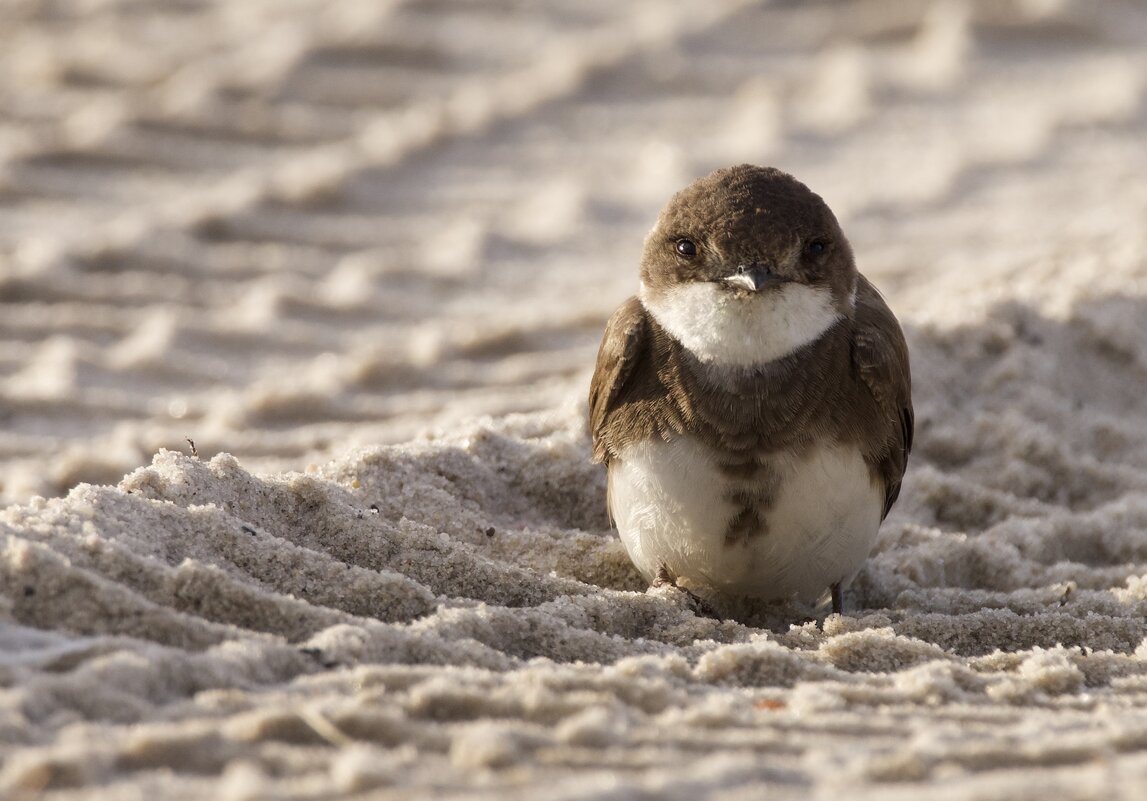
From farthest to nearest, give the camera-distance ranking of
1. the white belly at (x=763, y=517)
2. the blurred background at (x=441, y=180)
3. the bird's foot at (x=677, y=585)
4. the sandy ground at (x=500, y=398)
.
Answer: the blurred background at (x=441, y=180) < the bird's foot at (x=677, y=585) < the white belly at (x=763, y=517) < the sandy ground at (x=500, y=398)

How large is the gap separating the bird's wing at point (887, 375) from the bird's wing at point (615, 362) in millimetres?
529

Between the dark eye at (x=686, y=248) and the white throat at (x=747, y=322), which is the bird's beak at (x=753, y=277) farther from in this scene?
the dark eye at (x=686, y=248)

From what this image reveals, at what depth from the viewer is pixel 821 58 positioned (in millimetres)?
9281

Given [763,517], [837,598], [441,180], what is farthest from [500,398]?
[441,180]

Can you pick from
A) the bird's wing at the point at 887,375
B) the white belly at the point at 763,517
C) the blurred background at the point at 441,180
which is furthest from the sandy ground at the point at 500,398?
the bird's wing at the point at 887,375

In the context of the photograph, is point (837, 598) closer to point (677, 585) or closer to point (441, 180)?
point (677, 585)

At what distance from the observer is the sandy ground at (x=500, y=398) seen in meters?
2.55

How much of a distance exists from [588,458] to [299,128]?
4.53 meters

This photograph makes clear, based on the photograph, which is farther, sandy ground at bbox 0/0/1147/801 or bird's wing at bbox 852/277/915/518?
bird's wing at bbox 852/277/915/518

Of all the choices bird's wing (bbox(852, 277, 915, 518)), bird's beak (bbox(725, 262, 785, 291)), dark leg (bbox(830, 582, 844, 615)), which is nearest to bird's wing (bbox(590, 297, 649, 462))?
bird's beak (bbox(725, 262, 785, 291))

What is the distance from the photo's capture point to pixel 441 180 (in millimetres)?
7961

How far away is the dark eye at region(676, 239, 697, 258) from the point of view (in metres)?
3.73

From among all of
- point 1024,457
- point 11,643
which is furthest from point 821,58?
point 11,643

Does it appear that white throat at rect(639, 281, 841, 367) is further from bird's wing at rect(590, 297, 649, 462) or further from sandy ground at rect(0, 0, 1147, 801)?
sandy ground at rect(0, 0, 1147, 801)
